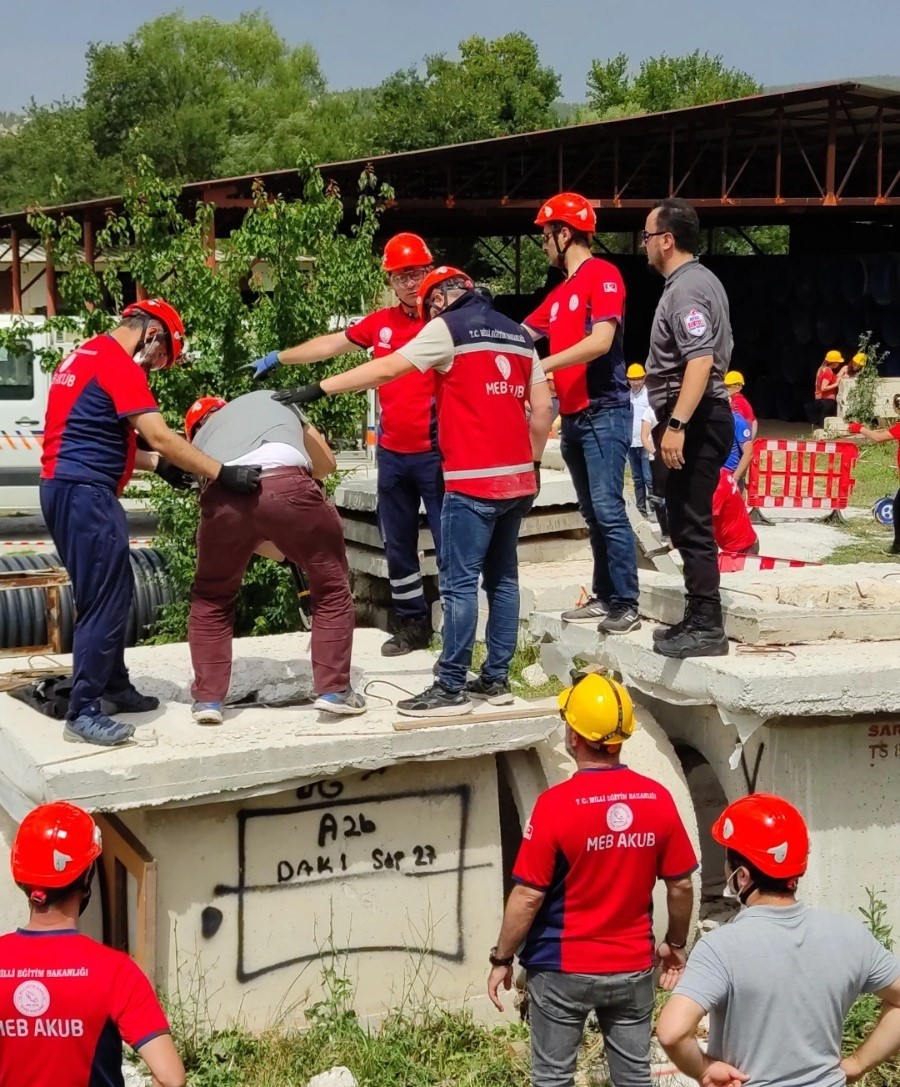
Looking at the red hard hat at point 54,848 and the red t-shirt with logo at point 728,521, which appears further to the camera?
the red t-shirt with logo at point 728,521

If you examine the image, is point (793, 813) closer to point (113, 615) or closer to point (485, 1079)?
point (485, 1079)

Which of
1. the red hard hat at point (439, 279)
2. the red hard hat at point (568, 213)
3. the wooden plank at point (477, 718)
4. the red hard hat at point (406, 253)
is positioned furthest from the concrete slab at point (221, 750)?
the red hard hat at point (406, 253)

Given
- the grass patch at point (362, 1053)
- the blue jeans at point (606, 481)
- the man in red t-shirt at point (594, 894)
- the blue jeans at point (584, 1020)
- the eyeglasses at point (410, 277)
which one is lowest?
the grass patch at point (362, 1053)

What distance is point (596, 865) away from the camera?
4.01m

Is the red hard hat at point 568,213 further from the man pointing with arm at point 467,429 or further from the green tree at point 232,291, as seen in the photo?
the green tree at point 232,291

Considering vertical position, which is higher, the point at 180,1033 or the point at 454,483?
the point at 454,483

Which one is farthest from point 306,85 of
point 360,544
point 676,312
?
point 676,312

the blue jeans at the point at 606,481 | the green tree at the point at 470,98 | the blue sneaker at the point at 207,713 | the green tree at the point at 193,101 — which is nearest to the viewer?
the blue sneaker at the point at 207,713

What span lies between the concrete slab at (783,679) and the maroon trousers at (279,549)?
55.2 inches

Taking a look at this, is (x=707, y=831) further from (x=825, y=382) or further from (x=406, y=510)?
(x=825, y=382)

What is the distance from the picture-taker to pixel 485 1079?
16.4 feet

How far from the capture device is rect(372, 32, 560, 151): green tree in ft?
155

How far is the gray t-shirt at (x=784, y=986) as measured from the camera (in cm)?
343

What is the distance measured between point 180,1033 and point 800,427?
25.5m
